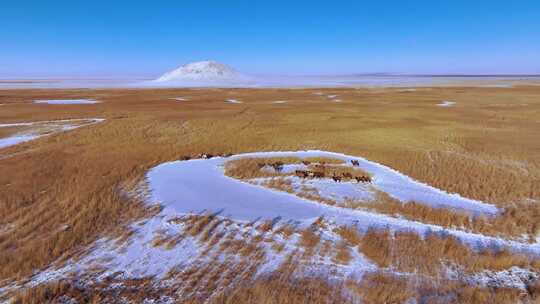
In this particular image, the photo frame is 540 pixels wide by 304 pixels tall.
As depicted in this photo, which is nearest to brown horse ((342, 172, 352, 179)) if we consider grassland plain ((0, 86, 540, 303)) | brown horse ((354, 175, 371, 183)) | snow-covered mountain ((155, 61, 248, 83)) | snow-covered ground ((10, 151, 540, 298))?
brown horse ((354, 175, 371, 183))

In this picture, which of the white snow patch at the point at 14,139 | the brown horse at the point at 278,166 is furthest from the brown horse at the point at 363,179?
the white snow patch at the point at 14,139

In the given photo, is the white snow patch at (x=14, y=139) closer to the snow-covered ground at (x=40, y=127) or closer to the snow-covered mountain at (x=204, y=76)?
the snow-covered ground at (x=40, y=127)

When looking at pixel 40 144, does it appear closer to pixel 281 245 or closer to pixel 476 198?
pixel 281 245

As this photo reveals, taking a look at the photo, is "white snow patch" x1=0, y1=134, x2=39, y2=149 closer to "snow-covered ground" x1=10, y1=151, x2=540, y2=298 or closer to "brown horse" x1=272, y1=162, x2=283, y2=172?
"snow-covered ground" x1=10, y1=151, x2=540, y2=298

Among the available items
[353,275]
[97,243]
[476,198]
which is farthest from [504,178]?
[97,243]

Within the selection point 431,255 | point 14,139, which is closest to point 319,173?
point 431,255

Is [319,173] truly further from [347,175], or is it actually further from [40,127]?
[40,127]
